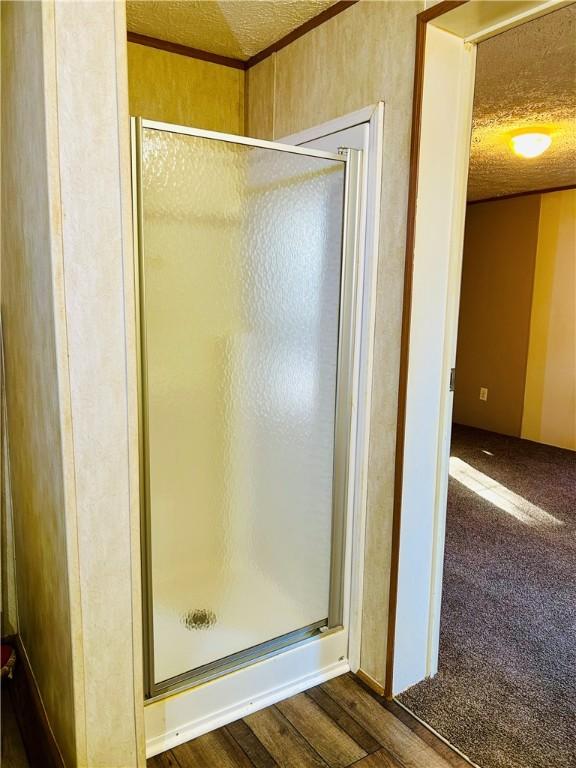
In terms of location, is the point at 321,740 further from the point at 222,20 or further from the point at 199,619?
the point at 222,20

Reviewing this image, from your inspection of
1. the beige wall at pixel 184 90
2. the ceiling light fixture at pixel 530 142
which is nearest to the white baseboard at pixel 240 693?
the beige wall at pixel 184 90

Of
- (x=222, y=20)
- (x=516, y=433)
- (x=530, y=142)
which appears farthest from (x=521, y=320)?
(x=222, y=20)

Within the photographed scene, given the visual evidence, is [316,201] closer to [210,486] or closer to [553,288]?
[210,486]

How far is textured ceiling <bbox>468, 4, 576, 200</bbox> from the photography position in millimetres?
2061

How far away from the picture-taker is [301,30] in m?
1.96

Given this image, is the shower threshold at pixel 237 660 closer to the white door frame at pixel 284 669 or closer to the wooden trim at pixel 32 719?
the white door frame at pixel 284 669

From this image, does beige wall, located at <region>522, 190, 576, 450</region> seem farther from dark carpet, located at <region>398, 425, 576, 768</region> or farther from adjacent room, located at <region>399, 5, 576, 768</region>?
dark carpet, located at <region>398, 425, 576, 768</region>

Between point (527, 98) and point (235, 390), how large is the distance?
7.12 feet

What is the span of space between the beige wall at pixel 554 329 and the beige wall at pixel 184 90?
351cm

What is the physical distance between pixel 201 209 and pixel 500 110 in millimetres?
2134

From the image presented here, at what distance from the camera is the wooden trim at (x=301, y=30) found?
5.85 ft

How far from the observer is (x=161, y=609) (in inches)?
64.7

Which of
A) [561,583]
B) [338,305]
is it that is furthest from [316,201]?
[561,583]

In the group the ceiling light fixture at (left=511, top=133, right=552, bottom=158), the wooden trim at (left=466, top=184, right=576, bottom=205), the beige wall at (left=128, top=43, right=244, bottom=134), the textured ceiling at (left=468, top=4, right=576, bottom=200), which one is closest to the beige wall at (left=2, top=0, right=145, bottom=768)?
the beige wall at (left=128, top=43, right=244, bottom=134)
